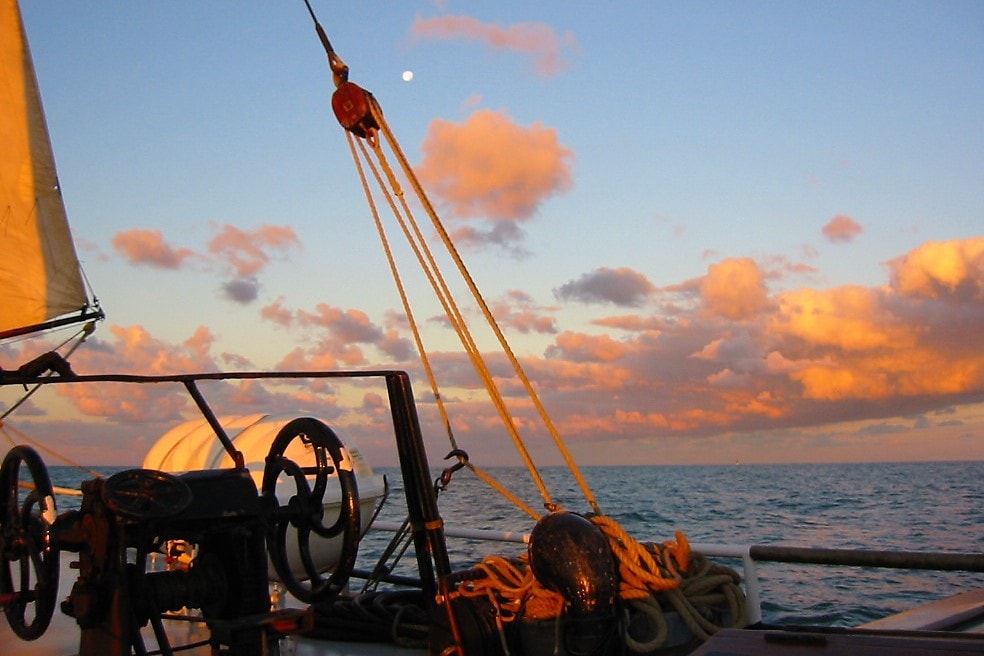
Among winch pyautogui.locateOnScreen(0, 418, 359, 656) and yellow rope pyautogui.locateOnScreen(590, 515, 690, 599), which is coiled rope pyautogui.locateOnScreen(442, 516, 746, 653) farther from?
winch pyautogui.locateOnScreen(0, 418, 359, 656)

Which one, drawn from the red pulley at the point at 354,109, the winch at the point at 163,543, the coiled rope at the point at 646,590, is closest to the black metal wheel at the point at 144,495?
the winch at the point at 163,543

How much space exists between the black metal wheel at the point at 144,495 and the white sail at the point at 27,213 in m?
5.99

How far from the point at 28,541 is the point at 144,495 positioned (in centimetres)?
83

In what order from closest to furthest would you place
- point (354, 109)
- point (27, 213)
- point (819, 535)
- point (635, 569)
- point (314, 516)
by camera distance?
point (635, 569)
point (314, 516)
point (354, 109)
point (27, 213)
point (819, 535)

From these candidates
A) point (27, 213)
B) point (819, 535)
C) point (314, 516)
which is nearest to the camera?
point (314, 516)

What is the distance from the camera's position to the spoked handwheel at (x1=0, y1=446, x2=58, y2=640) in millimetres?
3938

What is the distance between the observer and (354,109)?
20.9ft

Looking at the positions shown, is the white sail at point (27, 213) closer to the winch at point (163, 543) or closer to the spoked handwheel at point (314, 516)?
the winch at point (163, 543)

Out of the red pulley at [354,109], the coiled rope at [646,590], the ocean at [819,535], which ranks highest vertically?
the red pulley at [354,109]

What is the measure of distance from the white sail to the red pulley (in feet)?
14.2

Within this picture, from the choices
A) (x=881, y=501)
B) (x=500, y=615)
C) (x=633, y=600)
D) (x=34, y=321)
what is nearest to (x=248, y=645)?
(x=500, y=615)

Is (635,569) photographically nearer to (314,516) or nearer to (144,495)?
(314,516)

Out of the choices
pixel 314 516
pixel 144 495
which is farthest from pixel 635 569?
pixel 144 495

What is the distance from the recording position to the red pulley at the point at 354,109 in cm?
636
